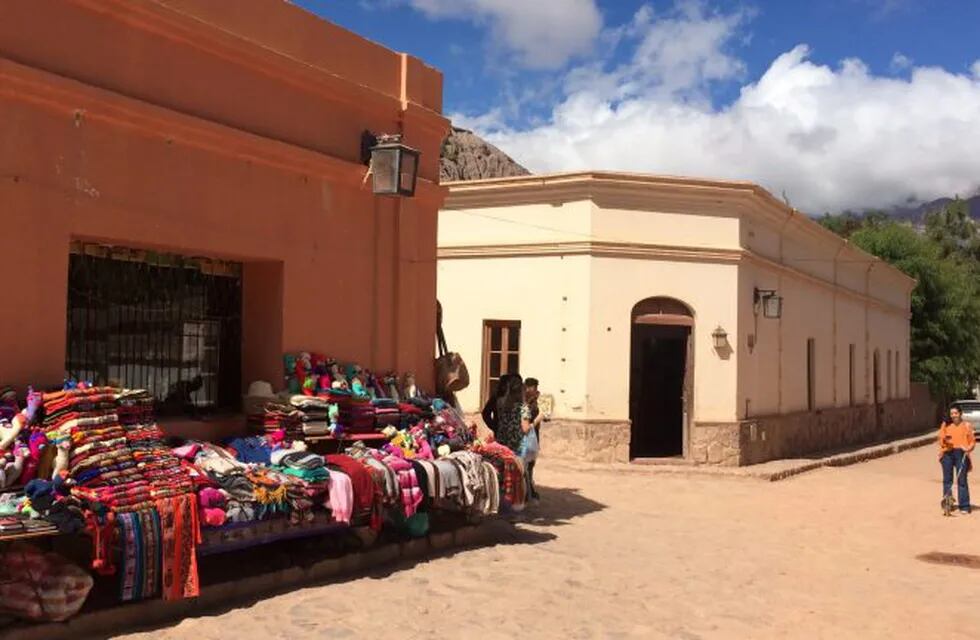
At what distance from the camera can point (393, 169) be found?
834 centimetres

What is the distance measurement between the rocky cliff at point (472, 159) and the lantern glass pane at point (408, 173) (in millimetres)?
38220

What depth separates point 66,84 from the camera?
607 centimetres

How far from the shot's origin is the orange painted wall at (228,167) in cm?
601

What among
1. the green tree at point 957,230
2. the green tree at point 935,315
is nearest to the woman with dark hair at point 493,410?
the green tree at point 935,315

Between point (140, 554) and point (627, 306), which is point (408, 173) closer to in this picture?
point (140, 554)

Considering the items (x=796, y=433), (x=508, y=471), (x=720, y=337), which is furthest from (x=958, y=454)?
(x=508, y=471)

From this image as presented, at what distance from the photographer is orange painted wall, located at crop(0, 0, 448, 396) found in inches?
237

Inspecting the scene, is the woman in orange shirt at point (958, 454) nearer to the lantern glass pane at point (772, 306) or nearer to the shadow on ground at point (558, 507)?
the lantern glass pane at point (772, 306)

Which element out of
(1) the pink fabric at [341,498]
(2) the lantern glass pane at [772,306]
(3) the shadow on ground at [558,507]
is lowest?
(3) the shadow on ground at [558,507]

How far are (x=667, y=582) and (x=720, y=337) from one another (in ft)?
27.8

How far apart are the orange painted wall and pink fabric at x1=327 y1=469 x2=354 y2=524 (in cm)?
133

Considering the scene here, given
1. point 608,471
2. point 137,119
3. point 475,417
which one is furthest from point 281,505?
point 475,417

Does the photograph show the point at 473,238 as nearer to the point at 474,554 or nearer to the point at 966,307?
the point at 474,554

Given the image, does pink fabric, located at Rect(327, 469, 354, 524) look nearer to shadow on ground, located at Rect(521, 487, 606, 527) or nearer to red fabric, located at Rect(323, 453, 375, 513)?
red fabric, located at Rect(323, 453, 375, 513)
